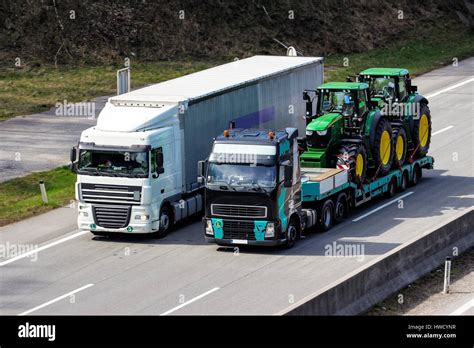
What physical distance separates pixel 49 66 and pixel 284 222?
29.2 m

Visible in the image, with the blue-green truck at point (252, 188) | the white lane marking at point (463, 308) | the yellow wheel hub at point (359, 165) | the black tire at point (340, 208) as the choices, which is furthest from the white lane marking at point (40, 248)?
the white lane marking at point (463, 308)

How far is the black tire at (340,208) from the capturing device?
37062 mm

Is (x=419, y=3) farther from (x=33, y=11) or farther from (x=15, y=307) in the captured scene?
(x=15, y=307)

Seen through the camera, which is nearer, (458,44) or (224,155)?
(224,155)

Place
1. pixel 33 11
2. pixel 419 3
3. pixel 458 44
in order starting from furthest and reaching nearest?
pixel 419 3 → pixel 458 44 → pixel 33 11

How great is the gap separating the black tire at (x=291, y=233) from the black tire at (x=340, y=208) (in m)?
2.18

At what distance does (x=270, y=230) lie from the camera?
111 ft

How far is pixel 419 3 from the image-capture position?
7231 centimetres

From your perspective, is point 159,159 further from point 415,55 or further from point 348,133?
point 415,55

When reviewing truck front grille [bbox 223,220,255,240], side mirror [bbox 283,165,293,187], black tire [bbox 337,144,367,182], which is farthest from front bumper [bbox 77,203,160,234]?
black tire [bbox 337,144,367,182]

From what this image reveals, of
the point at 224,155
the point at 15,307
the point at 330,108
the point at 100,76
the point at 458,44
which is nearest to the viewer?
the point at 15,307

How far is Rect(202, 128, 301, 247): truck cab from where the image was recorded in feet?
110

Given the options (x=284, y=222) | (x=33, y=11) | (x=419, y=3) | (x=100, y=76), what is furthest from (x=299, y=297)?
(x=419, y=3)

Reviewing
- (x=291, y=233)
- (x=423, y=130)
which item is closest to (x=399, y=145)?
(x=423, y=130)
